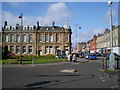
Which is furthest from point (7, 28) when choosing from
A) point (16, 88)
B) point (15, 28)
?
point (16, 88)

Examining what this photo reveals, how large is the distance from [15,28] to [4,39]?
5750 mm

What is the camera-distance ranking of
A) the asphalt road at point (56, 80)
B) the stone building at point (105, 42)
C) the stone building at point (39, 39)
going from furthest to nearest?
the stone building at point (105, 42), the stone building at point (39, 39), the asphalt road at point (56, 80)

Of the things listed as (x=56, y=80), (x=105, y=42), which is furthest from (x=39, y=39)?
(x=56, y=80)

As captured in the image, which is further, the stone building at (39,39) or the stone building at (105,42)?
the stone building at (105,42)

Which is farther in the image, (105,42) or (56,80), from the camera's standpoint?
(105,42)

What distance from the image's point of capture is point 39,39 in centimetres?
5800

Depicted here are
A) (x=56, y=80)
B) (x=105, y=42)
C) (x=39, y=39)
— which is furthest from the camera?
(x=105, y=42)

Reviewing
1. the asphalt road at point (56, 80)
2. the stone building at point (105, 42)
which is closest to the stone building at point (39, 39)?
the stone building at point (105, 42)

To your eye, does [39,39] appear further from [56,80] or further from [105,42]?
[56,80]

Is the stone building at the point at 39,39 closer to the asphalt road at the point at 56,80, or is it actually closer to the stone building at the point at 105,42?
the stone building at the point at 105,42

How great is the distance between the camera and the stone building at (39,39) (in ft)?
186

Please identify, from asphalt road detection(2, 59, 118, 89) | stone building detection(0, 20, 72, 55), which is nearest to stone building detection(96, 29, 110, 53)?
stone building detection(0, 20, 72, 55)

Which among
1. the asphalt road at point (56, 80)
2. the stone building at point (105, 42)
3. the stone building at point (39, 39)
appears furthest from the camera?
the stone building at point (105, 42)

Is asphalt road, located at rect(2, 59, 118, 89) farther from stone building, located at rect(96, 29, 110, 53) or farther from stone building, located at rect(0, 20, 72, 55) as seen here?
stone building, located at rect(96, 29, 110, 53)
